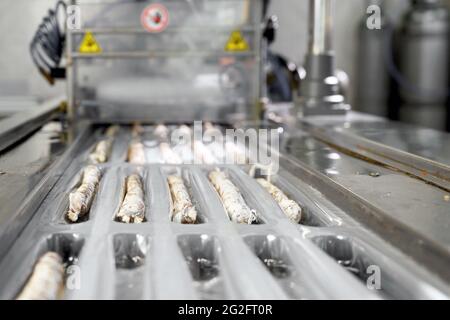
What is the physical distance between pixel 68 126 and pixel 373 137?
1.05 metres

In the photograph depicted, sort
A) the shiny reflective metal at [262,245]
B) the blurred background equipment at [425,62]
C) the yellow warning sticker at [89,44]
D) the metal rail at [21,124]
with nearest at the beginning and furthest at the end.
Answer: the shiny reflective metal at [262,245], the metal rail at [21,124], the yellow warning sticker at [89,44], the blurred background equipment at [425,62]

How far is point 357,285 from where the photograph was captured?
66 cm

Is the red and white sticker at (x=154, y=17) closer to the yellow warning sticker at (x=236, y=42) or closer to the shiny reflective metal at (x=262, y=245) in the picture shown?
the yellow warning sticker at (x=236, y=42)

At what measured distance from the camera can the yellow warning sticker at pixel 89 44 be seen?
220 centimetres

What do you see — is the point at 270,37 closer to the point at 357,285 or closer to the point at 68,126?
the point at 68,126

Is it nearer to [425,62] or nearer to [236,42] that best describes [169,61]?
[236,42]

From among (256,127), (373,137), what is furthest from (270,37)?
(373,137)

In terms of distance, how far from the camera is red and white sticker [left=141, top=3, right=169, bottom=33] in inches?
87.6

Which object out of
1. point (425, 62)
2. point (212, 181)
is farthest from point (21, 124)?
point (425, 62)

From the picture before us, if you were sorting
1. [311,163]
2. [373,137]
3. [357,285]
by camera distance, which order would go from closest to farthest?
[357,285] < [311,163] < [373,137]

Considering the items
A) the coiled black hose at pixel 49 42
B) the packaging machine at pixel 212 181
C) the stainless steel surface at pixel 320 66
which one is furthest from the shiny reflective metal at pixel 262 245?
the coiled black hose at pixel 49 42

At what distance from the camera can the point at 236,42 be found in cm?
224

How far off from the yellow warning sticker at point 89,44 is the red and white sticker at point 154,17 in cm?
20

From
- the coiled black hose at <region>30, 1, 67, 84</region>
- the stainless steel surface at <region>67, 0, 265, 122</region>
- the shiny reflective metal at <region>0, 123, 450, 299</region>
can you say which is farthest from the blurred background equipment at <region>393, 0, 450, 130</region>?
the shiny reflective metal at <region>0, 123, 450, 299</region>
